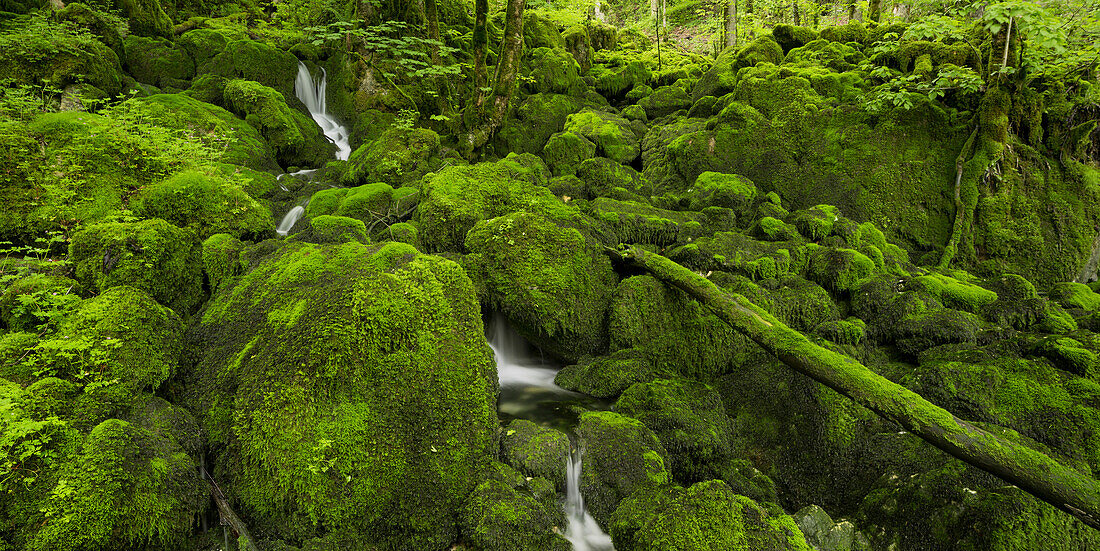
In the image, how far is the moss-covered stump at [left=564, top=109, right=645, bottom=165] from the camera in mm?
11055

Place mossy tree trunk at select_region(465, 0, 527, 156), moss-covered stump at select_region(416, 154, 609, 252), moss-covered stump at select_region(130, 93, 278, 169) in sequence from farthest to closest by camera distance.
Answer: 1. mossy tree trunk at select_region(465, 0, 527, 156)
2. moss-covered stump at select_region(130, 93, 278, 169)
3. moss-covered stump at select_region(416, 154, 609, 252)

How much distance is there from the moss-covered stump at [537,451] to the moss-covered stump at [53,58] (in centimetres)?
989

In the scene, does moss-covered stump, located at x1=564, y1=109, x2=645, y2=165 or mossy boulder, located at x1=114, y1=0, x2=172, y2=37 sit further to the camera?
mossy boulder, located at x1=114, y1=0, x2=172, y2=37

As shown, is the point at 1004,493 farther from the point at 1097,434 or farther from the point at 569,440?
the point at 569,440

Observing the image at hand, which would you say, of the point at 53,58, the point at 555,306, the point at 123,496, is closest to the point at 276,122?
the point at 53,58

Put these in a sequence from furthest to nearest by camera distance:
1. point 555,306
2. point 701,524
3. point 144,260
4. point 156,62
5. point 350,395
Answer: point 156,62 → point 555,306 → point 144,260 → point 350,395 → point 701,524

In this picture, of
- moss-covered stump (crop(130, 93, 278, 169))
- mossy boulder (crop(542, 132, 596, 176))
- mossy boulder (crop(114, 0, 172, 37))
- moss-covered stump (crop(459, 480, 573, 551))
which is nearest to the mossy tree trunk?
mossy boulder (crop(542, 132, 596, 176))

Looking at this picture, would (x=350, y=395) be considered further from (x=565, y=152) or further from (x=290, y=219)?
(x=565, y=152)

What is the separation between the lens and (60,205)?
5.63 meters

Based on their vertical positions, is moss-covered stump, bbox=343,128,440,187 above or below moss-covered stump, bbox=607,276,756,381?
above

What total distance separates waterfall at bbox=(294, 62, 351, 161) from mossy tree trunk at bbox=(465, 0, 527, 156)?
393cm

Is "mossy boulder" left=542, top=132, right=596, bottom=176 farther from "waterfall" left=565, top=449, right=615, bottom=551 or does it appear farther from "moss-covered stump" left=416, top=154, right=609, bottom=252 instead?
"waterfall" left=565, top=449, right=615, bottom=551

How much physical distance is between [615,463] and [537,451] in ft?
2.62

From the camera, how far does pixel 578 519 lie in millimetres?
4469
